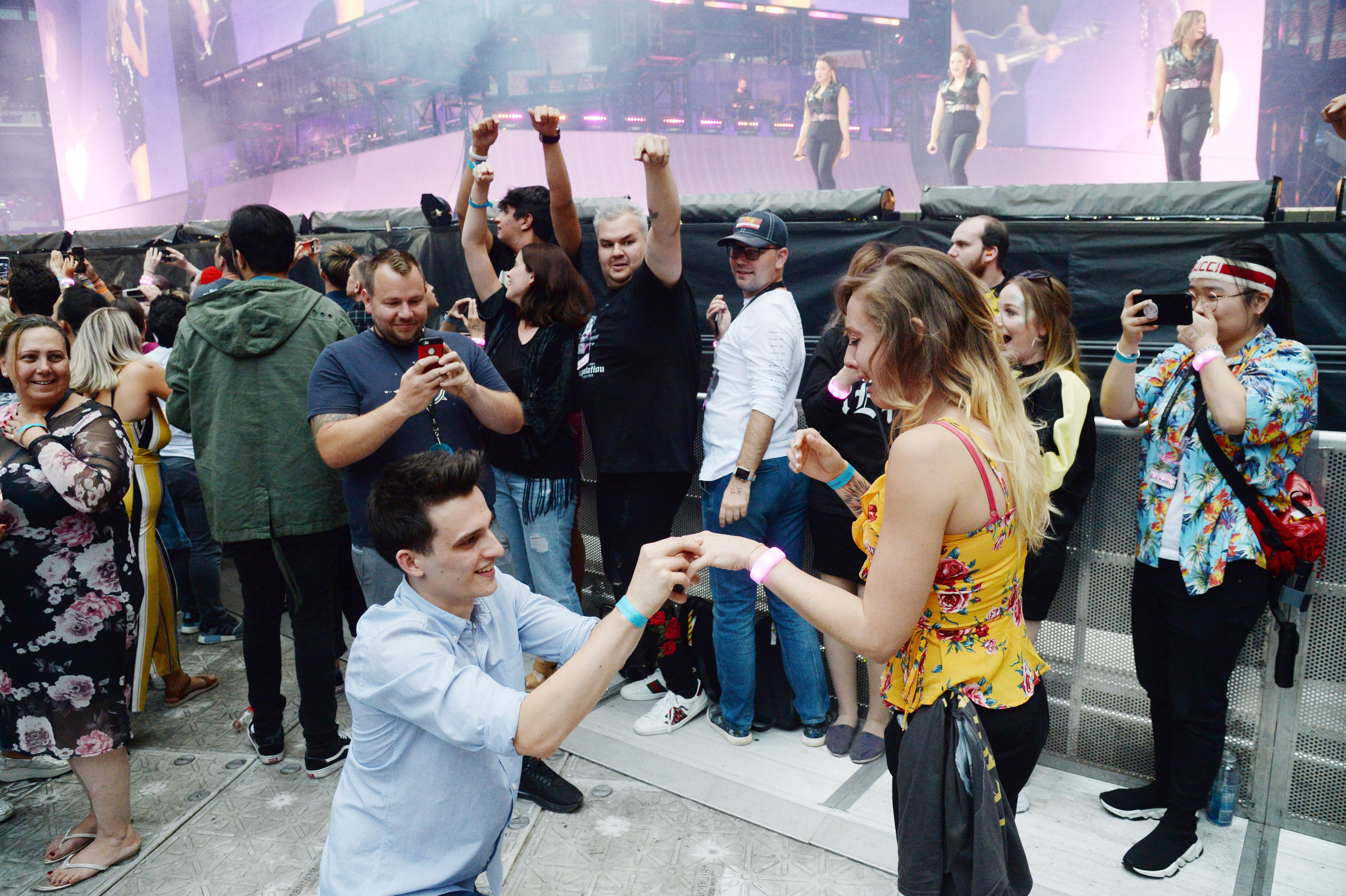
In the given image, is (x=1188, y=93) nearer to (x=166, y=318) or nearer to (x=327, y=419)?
(x=327, y=419)

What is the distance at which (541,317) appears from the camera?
326 centimetres

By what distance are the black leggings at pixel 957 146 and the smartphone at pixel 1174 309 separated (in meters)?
6.84

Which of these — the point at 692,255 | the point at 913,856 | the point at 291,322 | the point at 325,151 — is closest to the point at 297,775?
the point at 291,322

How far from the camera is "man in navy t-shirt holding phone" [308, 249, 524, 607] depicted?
8.96 ft

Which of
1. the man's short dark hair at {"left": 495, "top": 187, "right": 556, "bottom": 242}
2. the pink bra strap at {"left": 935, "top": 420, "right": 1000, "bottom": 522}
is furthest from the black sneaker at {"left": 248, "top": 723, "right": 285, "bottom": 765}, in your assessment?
the pink bra strap at {"left": 935, "top": 420, "right": 1000, "bottom": 522}

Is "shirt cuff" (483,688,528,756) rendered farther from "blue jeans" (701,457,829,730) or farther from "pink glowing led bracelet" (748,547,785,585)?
"blue jeans" (701,457,829,730)

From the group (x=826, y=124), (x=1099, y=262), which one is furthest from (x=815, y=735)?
(x=826, y=124)

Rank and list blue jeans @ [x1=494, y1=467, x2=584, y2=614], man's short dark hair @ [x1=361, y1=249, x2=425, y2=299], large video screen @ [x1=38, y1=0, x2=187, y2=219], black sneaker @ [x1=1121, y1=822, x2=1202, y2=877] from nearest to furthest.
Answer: black sneaker @ [x1=1121, y1=822, x2=1202, y2=877]
man's short dark hair @ [x1=361, y1=249, x2=425, y2=299]
blue jeans @ [x1=494, y1=467, x2=584, y2=614]
large video screen @ [x1=38, y1=0, x2=187, y2=219]

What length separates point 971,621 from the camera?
1616 millimetres

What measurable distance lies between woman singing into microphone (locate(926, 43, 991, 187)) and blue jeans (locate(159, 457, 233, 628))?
24.9 ft

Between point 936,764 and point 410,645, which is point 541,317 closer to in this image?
point 410,645

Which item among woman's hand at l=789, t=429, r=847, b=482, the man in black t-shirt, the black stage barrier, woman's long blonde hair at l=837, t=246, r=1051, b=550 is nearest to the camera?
woman's long blonde hair at l=837, t=246, r=1051, b=550

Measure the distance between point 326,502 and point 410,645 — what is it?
179cm

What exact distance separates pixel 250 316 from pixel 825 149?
8.04 metres
